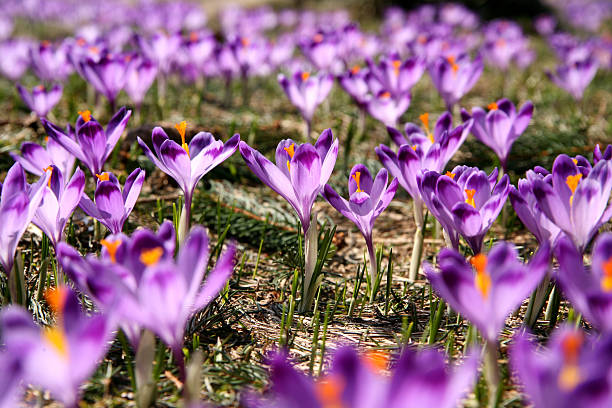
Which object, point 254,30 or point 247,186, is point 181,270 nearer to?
point 247,186

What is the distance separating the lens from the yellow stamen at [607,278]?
1.13 metres

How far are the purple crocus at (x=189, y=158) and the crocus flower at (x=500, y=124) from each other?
1003 millimetres

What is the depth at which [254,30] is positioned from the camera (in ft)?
24.8

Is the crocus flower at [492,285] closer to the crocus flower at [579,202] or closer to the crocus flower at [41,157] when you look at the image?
the crocus flower at [579,202]

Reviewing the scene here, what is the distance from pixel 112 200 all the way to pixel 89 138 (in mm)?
445

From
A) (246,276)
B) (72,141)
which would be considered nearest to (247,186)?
(246,276)

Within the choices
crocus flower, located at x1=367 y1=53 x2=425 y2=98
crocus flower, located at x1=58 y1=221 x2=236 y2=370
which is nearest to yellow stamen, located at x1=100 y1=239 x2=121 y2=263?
crocus flower, located at x1=58 y1=221 x2=236 y2=370

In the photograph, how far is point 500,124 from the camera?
7.54ft

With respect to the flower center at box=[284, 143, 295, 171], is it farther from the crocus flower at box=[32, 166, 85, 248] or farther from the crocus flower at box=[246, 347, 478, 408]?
the crocus flower at box=[246, 347, 478, 408]

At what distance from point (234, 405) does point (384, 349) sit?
47 cm

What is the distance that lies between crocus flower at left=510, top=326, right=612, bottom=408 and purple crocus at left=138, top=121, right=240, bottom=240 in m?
1.08

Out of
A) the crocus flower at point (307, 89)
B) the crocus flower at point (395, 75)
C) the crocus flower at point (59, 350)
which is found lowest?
the crocus flower at point (59, 350)

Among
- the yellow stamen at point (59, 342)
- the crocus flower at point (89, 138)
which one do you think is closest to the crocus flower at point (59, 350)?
the yellow stamen at point (59, 342)

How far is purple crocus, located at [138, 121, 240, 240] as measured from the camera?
5.74ft
